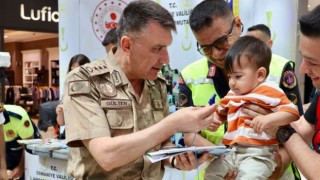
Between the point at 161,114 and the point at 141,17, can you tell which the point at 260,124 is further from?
the point at 141,17

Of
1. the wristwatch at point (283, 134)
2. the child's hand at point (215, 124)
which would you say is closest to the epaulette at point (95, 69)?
the child's hand at point (215, 124)

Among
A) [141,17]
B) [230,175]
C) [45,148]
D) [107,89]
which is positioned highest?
[141,17]

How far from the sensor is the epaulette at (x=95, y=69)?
160 cm

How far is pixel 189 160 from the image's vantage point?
1686 mm

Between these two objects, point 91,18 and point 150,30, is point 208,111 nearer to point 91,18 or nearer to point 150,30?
point 150,30

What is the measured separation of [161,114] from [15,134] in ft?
7.23

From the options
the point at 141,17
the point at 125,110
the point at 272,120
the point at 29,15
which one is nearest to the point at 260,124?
the point at 272,120

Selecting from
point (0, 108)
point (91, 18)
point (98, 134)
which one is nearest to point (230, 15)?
point (98, 134)

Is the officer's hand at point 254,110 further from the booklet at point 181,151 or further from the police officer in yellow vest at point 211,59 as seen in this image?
the police officer in yellow vest at point 211,59

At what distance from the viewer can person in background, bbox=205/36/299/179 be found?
163 cm

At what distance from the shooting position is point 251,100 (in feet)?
5.52

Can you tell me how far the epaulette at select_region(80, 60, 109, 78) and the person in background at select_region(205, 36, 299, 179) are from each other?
57cm

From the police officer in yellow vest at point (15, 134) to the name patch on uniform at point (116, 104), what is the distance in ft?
7.08

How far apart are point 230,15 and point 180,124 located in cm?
84
